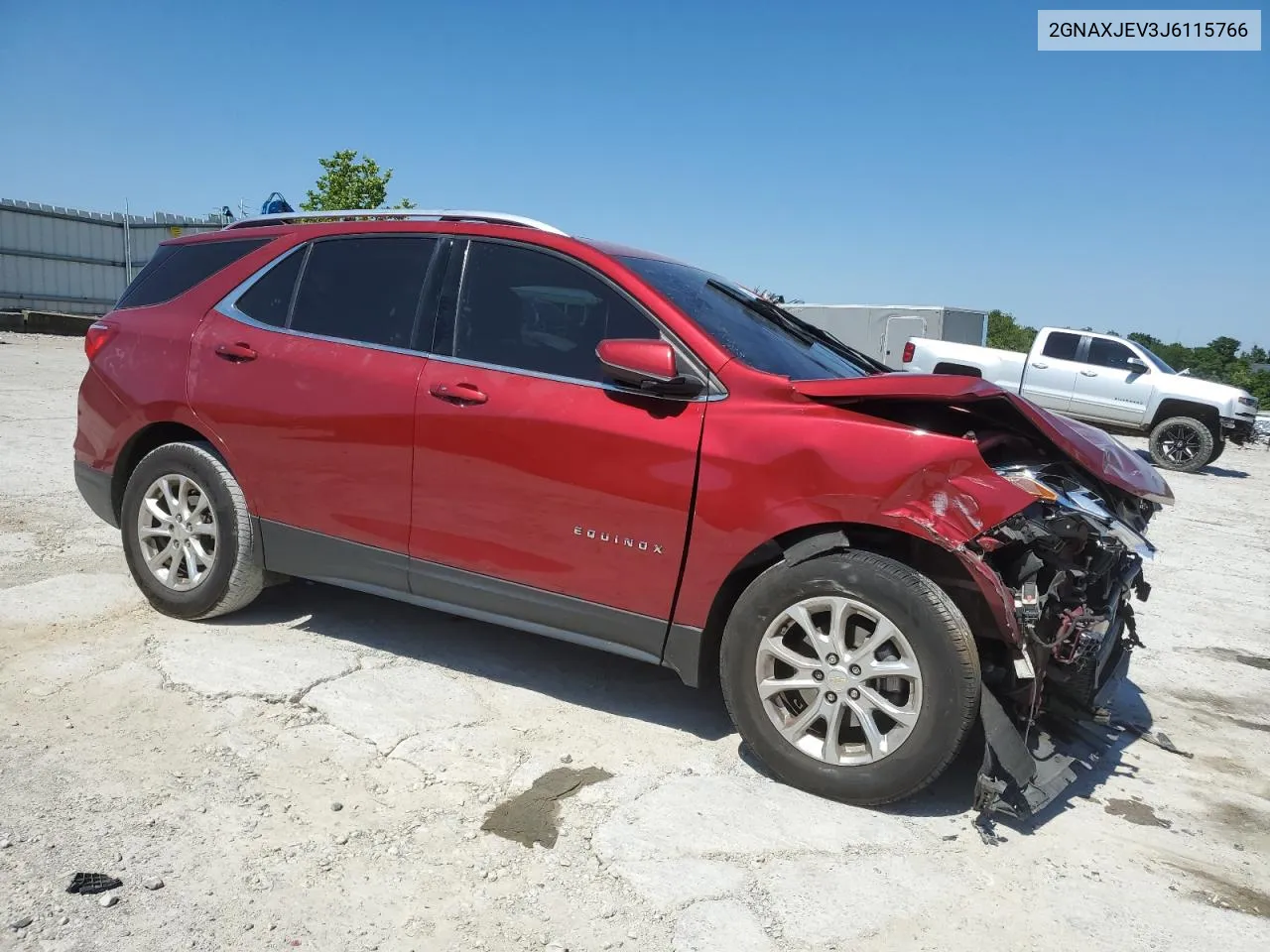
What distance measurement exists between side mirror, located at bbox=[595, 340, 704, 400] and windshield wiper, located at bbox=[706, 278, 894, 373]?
2.82 ft

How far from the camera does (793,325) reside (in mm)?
4176

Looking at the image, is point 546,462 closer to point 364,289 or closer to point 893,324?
point 364,289

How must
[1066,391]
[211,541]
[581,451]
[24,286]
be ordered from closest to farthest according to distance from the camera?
[581,451], [211,541], [1066,391], [24,286]


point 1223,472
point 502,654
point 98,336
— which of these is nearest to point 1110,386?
point 1223,472

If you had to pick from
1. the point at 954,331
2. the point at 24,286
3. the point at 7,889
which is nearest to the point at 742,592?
the point at 7,889

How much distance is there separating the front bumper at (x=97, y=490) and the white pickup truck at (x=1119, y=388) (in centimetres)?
1168

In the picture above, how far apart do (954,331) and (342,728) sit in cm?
2247

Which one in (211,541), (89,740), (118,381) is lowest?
(89,740)

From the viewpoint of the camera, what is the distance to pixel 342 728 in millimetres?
3451

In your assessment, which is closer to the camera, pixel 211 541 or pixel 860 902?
pixel 860 902

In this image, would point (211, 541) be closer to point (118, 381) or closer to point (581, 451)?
point (118, 381)

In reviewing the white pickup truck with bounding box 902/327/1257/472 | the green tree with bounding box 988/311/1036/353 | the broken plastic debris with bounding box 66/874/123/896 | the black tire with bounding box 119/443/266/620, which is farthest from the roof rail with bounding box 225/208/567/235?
the green tree with bounding box 988/311/1036/353

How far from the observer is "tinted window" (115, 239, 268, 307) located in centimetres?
446

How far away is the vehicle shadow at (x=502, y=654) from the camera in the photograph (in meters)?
3.85
